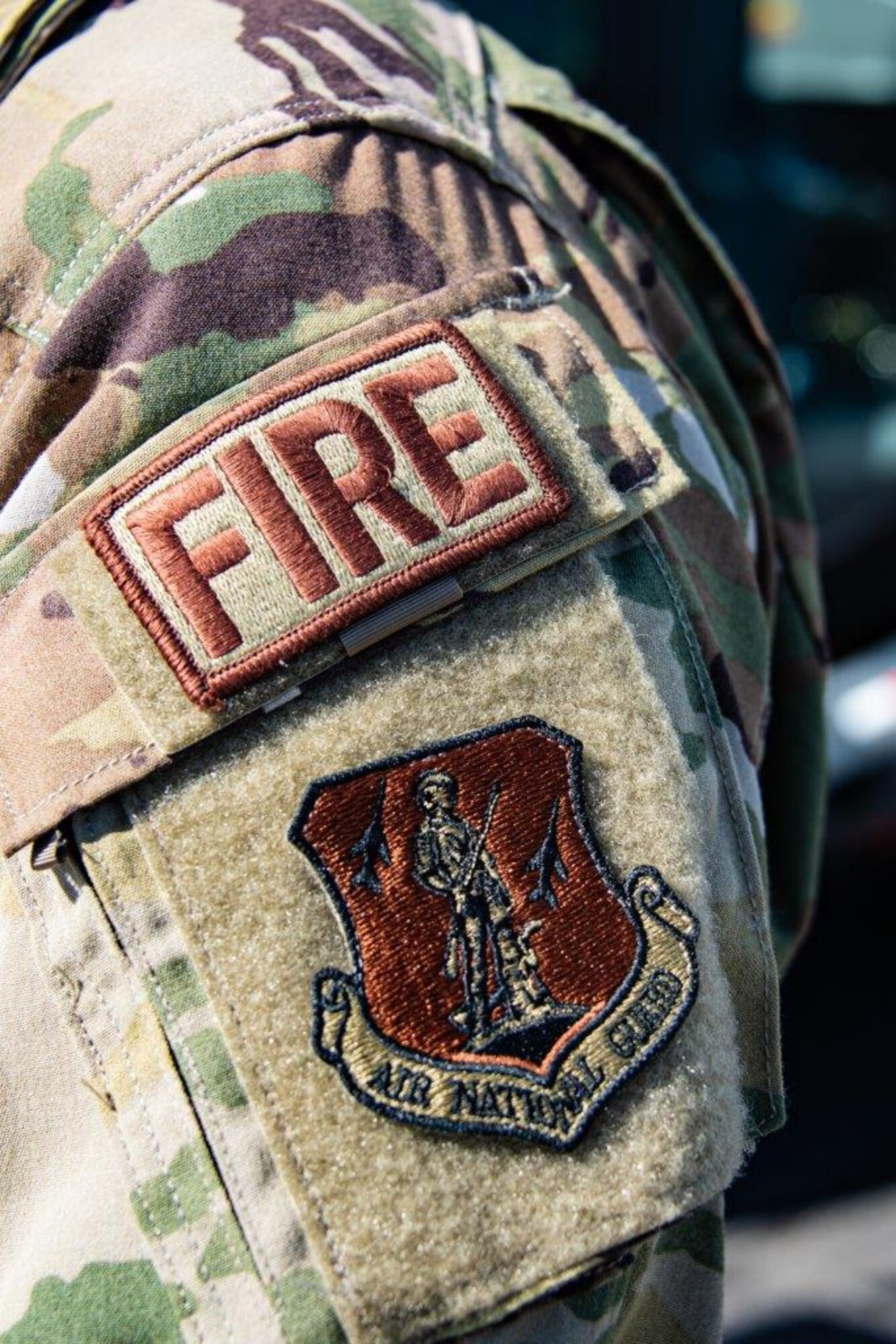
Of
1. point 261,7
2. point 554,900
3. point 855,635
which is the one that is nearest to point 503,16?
point 855,635

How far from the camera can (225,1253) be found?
67 centimetres

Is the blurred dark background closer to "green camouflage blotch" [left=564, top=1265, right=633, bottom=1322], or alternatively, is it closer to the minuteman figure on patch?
"green camouflage blotch" [left=564, top=1265, right=633, bottom=1322]

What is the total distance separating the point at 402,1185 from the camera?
639 mm

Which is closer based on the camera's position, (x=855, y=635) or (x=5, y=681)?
(x=5, y=681)

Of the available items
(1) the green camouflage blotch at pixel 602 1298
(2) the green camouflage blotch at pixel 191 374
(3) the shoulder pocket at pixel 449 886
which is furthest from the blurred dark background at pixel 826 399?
(2) the green camouflage blotch at pixel 191 374

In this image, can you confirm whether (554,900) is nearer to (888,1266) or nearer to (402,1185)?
(402,1185)

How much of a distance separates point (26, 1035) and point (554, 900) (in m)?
0.31

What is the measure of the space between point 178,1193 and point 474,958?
200 millimetres

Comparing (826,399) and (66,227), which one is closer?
(66,227)

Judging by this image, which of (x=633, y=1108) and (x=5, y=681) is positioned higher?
(x=5, y=681)

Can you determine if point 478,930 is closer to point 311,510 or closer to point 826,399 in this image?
point 311,510

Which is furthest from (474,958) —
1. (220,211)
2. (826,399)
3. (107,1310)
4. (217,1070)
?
(826,399)

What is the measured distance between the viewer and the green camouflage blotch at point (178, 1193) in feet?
2.20

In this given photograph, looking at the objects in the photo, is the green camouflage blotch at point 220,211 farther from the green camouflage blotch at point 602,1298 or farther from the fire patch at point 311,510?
the green camouflage blotch at point 602,1298
